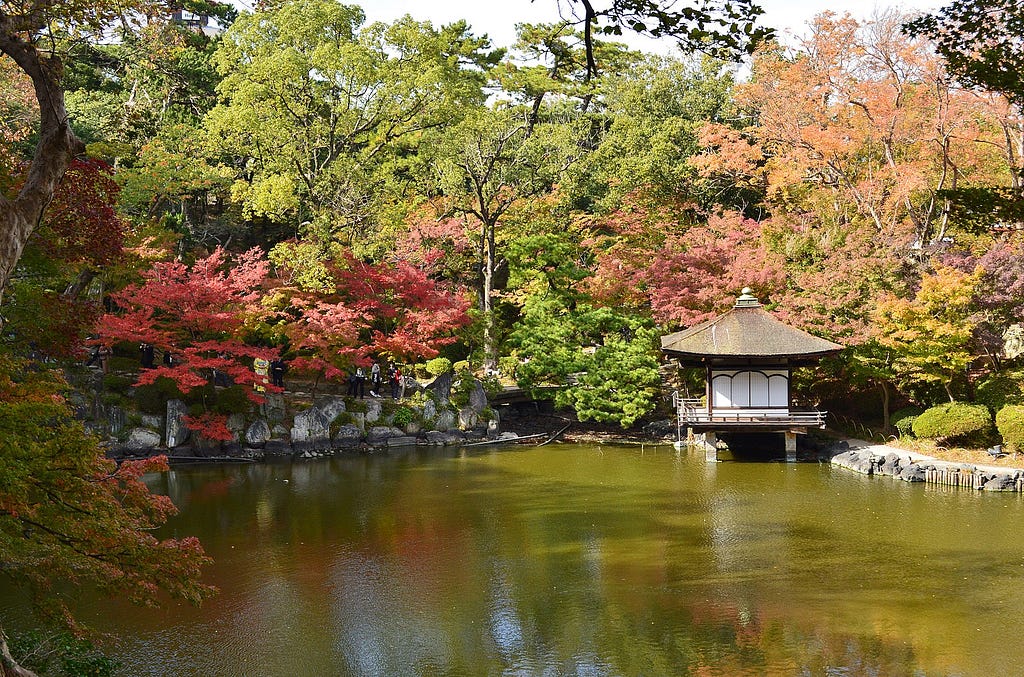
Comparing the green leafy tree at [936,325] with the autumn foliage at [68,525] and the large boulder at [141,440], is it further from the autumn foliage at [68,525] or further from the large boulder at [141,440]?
the large boulder at [141,440]

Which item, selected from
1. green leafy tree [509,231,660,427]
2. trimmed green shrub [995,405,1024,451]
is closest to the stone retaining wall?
green leafy tree [509,231,660,427]

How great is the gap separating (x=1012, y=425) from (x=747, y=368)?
5364mm

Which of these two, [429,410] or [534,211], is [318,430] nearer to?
[429,410]

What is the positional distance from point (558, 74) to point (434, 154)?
5.71 metres

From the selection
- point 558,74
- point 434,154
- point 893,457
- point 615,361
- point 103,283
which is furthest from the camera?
point 558,74

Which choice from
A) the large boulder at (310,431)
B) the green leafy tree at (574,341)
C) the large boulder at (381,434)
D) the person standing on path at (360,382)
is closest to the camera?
the large boulder at (310,431)

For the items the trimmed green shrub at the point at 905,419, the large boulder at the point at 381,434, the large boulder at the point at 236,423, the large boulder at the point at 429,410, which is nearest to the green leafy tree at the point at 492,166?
the large boulder at the point at 429,410

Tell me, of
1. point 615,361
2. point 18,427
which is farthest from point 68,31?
point 615,361

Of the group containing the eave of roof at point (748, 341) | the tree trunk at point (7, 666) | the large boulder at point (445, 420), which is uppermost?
the eave of roof at point (748, 341)

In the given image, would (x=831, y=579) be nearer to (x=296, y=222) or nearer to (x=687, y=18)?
(x=687, y=18)

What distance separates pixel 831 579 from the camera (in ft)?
35.7

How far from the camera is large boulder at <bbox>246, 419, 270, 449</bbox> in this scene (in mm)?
20094

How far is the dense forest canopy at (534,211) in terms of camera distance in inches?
770

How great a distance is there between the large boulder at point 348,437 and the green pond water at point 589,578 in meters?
3.39
